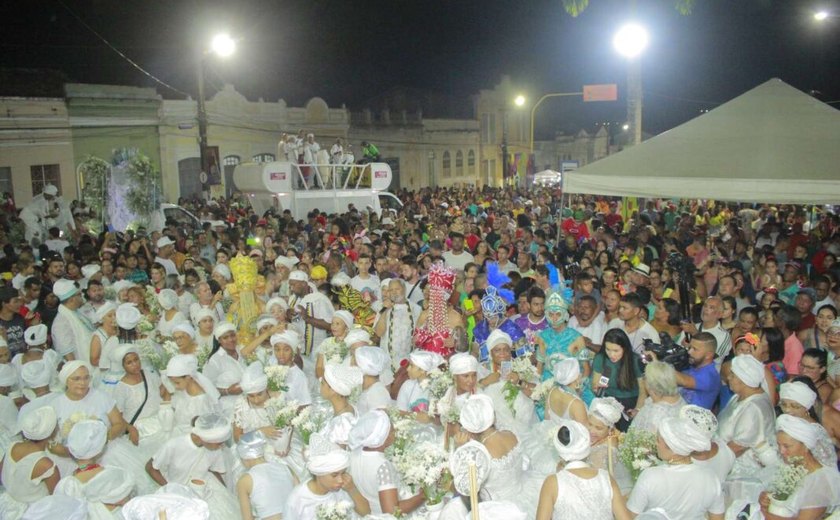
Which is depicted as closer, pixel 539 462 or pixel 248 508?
pixel 248 508

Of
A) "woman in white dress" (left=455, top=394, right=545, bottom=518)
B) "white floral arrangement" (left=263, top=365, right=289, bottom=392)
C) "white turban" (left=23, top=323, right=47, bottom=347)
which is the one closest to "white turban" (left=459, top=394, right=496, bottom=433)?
"woman in white dress" (left=455, top=394, right=545, bottom=518)

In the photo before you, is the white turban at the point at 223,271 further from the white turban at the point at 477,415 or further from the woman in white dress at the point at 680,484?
the woman in white dress at the point at 680,484

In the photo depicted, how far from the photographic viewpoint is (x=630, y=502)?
12.8 feet

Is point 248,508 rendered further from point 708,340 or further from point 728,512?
point 708,340

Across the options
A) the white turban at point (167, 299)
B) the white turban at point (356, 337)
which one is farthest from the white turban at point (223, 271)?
the white turban at point (356, 337)

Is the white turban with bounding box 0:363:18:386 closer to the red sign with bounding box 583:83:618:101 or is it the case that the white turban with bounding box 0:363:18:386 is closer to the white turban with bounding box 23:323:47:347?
the white turban with bounding box 23:323:47:347

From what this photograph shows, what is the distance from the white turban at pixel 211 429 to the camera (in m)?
4.45

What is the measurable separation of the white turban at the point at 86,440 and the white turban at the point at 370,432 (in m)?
1.53

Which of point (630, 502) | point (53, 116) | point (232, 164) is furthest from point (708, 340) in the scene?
point (232, 164)

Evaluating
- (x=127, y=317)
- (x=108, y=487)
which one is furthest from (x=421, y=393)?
(x=127, y=317)

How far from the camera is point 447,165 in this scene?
4394 centimetres

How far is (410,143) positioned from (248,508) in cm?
3644

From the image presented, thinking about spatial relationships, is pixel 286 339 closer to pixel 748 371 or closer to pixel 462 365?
pixel 462 365

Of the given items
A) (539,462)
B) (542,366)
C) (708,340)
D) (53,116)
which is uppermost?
(53,116)
